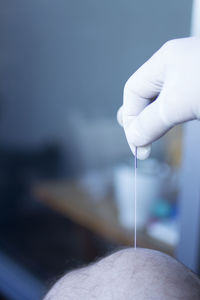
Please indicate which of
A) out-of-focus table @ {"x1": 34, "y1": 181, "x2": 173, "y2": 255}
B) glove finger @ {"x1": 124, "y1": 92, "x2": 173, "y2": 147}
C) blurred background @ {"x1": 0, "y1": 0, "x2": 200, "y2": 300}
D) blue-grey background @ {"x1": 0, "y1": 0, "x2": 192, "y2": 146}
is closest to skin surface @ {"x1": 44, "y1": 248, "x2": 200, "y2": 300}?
glove finger @ {"x1": 124, "y1": 92, "x2": 173, "y2": 147}

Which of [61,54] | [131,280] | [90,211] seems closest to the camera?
[131,280]

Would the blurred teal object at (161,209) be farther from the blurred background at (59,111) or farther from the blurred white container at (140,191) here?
the blurred background at (59,111)

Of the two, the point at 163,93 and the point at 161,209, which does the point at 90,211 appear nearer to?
the point at 161,209

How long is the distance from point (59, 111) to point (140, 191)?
1008 millimetres

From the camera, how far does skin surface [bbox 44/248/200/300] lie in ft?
1.76

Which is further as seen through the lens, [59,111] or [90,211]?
[59,111]

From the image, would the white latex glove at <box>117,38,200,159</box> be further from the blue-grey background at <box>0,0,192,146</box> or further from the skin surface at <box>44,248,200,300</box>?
the blue-grey background at <box>0,0,192,146</box>

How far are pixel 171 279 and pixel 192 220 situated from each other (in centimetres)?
57

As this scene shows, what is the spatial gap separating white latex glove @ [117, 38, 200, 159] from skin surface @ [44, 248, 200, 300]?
167 mm

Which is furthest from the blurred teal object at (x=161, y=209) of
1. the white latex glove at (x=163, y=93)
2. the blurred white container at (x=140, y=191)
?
the white latex glove at (x=163, y=93)

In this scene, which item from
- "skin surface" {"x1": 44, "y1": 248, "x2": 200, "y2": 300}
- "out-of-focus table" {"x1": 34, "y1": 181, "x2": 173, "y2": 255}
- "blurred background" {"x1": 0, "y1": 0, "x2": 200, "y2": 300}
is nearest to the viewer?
"skin surface" {"x1": 44, "y1": 248, "x2": 200, "y2": 300}

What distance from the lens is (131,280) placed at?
557mm

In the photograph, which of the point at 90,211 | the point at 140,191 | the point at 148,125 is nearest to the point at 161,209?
the point at 140,191

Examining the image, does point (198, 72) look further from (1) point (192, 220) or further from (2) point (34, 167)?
(2) point (34, 167)
